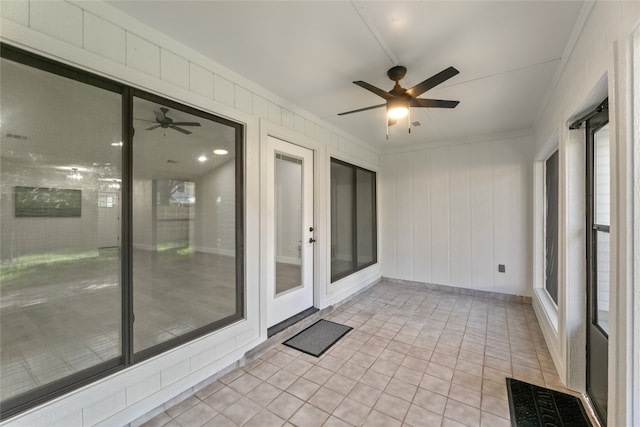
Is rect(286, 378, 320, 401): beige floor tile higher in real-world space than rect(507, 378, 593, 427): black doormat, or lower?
lower

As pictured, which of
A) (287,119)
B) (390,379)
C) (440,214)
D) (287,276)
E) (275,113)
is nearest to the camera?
(390,379)

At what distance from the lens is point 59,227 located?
4.85 ft

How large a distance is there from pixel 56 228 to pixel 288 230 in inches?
80.7

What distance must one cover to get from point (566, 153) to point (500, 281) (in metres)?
2.68

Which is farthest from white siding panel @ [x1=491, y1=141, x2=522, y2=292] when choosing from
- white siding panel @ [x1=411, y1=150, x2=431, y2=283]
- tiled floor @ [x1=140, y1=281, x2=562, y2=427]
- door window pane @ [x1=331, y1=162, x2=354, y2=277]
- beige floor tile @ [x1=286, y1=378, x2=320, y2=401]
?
beige floor tile @ [x1=286, y1=378, x2=320, y2=401]

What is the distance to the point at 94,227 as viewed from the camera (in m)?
1.60

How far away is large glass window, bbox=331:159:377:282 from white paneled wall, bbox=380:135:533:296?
0.35m

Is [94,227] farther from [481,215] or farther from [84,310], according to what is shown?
[481,215]

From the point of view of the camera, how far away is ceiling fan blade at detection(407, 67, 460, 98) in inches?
72.6

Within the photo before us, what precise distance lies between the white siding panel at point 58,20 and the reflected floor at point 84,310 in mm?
1240

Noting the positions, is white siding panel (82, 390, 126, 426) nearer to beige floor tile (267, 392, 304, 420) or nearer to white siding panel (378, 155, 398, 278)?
beige floor tile (267, 392, 304, 420)

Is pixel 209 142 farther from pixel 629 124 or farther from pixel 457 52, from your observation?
Result: pixel 629 124

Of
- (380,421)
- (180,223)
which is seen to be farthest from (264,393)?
(180,223)

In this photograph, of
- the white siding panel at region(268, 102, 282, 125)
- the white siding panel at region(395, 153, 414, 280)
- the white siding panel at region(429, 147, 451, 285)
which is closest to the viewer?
the white siding panel at region(268, 102, 282, 125)
